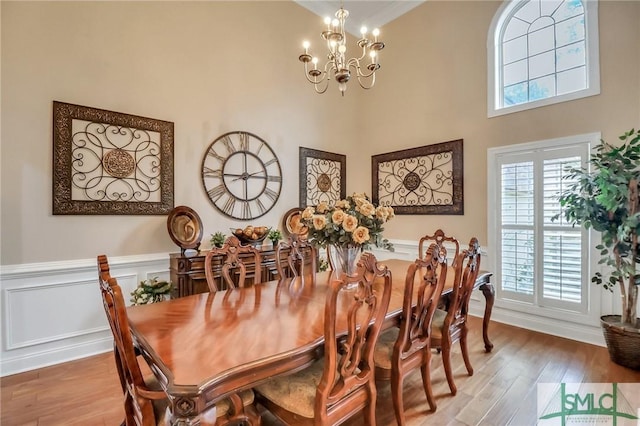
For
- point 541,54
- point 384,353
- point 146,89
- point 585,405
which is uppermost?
point 541,54

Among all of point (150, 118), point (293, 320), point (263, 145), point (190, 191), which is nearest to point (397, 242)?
point (263, 145)

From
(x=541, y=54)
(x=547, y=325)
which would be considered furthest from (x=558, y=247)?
(x=541, y=54)

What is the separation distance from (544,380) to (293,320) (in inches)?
85.1

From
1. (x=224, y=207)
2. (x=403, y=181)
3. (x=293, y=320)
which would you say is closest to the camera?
(x=293, y=320)

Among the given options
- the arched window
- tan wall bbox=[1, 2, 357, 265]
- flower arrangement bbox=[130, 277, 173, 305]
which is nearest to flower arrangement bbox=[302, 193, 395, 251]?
flower arrangement bbox=[130, 277, 173, 305]

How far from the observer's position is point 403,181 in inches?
179

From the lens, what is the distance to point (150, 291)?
286cm

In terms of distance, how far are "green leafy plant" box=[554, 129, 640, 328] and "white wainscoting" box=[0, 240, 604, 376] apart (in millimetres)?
795

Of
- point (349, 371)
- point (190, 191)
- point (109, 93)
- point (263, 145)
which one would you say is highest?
point (109, 93)

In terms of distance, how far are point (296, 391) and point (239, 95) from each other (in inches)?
134

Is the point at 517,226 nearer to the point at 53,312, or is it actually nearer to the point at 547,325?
the point at 547,325

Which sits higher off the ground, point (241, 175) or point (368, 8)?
point (368, 8)

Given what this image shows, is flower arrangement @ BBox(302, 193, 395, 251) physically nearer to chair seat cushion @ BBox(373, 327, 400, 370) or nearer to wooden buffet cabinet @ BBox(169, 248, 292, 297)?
chair seat cushion @ BBox(373, 327, 400, 370)

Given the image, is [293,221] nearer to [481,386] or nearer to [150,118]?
[150,118]
